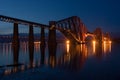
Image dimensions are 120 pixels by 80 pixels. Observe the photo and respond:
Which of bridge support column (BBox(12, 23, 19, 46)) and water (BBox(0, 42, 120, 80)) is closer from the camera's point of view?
water (BBox(0, 42, 120, 80))

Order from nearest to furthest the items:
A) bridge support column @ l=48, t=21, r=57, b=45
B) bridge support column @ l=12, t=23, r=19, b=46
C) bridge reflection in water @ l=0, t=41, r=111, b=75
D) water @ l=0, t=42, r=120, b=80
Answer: water @ l=0, t=42, r=120, b=80
bridge reflection in water @ l=0, t=41, r=111, b=75
bridge support column @ l=12, t=23, r=19, b=46
bridge support column @ l=48, t=21, r=57, b=45

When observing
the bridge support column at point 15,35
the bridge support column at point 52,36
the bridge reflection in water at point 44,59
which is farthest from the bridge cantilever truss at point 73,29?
the bridge reflection in water at point 44,59

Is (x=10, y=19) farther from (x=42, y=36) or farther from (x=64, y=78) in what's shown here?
(x=64, y=78)

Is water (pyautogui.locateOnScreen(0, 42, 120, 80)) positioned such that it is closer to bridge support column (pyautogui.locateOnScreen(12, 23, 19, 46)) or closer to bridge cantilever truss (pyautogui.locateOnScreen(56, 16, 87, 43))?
bridge support column (pyautogui.locateOnScreen(12, 23, 19, 46))

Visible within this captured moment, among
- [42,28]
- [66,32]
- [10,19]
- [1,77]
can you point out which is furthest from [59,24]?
[1,77]

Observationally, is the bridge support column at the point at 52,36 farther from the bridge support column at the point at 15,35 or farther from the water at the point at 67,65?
the water at the point at 67,65

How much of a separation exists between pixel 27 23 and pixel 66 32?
4552 cm

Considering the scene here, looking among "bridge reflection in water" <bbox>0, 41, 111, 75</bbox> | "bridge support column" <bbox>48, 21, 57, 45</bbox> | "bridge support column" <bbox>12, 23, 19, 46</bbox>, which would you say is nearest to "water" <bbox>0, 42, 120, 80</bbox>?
"bridge reflection in water" <bbox>0, 41, 111, 75</bbox>

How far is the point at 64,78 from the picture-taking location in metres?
23.2

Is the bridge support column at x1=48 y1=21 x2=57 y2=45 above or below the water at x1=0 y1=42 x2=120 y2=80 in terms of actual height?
above

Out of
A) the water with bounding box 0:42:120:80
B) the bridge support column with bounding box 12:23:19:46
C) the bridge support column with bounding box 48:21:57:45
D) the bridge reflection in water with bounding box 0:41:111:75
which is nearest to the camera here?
the water with bounding box 0:42:120:80

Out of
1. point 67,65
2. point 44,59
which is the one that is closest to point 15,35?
point 44,59

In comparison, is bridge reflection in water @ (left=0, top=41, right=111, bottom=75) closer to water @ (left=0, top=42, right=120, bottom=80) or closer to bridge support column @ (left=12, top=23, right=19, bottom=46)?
water @ (left=0, top=42, right=120, bottom=80)

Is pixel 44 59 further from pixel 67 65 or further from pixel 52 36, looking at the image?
pixel 52 36
